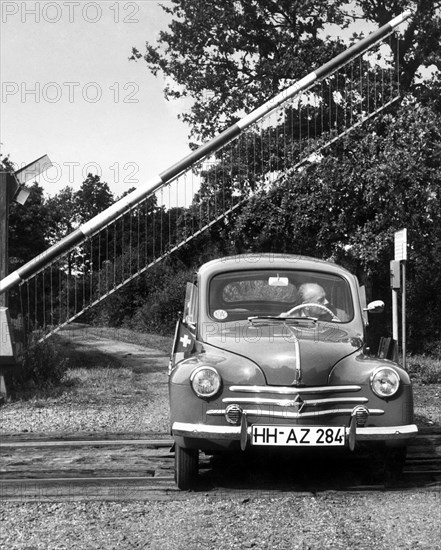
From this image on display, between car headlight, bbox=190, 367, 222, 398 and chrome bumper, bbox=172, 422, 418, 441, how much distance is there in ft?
0.78

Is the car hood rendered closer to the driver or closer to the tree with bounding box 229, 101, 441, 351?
the driver

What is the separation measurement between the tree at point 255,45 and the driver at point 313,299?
1349 cm

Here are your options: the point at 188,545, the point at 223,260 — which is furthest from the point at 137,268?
the point at 188,545

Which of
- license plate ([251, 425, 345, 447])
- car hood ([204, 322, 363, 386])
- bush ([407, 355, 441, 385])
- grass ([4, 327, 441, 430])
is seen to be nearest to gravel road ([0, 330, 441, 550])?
license plate ([251, 425, 345, 447])

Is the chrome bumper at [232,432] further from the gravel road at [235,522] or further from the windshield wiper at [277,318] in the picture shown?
the windshield wiper at [277,318]

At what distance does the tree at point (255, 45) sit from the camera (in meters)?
20.3

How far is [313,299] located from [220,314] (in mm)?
880

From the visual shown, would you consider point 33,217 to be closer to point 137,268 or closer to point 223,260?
point 137,268

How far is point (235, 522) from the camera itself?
200 inches

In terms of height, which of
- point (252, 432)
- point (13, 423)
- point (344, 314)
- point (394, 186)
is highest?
point (394, 186)

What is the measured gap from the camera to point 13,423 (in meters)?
9.66

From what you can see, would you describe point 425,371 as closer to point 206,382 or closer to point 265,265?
point 265,265

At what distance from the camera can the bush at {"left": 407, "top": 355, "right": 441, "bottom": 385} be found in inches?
564

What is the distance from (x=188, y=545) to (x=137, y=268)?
9203mm
